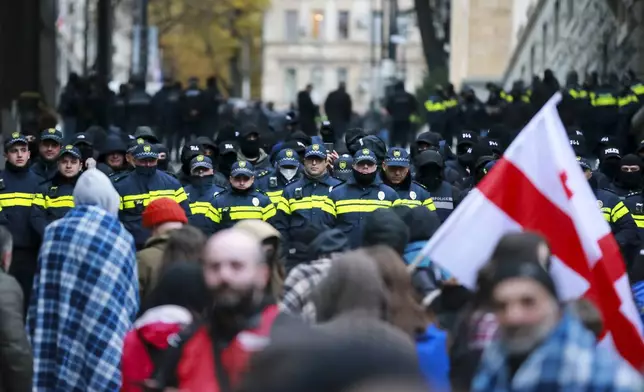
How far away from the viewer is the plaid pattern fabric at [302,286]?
29.6 feet

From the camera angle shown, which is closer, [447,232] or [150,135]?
[447,232]

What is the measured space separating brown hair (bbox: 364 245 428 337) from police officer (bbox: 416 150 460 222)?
8.17m

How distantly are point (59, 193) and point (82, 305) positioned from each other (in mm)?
5963

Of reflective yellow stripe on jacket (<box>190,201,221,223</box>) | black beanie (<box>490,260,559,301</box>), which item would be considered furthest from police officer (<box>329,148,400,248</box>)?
black beanie (<box>490,260,559,301</box>)

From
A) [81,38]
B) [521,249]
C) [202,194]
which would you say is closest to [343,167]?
[202,194]

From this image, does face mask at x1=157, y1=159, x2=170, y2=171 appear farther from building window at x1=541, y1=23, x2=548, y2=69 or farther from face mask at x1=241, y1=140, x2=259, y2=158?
building window at x1=541, y1=23, x2=548, y2=69

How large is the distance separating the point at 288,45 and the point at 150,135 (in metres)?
115

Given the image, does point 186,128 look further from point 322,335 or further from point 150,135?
point 322,335

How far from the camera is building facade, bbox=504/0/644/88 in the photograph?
36306 mm

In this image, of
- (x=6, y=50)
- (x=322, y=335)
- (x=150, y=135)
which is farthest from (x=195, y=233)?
(x=6, y=50)

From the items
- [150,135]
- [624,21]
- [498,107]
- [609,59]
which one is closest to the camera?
[150,135]

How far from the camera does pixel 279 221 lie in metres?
16.1

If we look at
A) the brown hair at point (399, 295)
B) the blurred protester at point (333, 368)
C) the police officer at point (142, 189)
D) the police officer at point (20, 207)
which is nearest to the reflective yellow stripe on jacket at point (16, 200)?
the police officer at point (20, 207)

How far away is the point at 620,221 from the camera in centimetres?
1617
